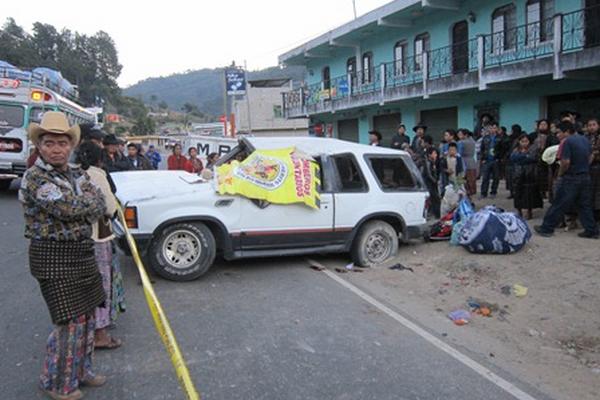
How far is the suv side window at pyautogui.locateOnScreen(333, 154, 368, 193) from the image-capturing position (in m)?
7.21

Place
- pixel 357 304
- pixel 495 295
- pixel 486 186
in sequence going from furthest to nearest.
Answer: pixel 486 186 < pixel 495 295 < pixel 357 304

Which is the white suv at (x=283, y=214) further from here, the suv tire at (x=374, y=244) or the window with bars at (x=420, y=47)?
the window with bars at (x=420, y=47)

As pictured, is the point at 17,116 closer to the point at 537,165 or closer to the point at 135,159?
the point at 135,159

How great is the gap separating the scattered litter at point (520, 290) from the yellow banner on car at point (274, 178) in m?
2.51

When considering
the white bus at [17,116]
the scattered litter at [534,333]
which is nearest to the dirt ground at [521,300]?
the scattered litter at [534,333]

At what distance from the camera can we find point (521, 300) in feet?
19.5

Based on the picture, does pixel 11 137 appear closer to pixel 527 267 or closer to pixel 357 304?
pixel 357 304

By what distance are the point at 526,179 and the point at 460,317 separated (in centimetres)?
460

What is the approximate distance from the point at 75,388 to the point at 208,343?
A: 3.91 feet

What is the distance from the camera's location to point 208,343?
14.6 feet

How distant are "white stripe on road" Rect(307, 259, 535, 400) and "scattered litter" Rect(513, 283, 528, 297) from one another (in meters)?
1.62

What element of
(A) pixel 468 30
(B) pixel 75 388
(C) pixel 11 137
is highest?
(A) pixel 468 30

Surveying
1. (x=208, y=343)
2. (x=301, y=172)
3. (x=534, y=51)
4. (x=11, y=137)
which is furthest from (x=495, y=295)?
(x=11, y=137)

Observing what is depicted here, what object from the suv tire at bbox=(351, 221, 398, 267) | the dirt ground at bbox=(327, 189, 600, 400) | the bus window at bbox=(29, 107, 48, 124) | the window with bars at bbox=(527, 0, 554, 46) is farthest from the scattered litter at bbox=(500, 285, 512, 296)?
the bus window at bbox=(29, 107, 48, 124)
